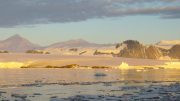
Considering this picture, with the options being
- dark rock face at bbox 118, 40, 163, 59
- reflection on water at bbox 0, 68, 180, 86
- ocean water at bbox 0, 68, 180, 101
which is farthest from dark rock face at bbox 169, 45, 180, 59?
ocean water at bbox 0, 68, 180, 101

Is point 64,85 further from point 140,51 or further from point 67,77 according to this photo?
point 140,51

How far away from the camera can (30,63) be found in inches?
2207

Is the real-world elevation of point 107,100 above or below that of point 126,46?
below

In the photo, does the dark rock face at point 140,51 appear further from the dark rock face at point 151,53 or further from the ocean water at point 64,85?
the ocean water at point 64,85

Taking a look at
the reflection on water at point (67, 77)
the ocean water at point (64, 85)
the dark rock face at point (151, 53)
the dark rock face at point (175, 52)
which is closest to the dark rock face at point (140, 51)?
the dark rock face at point (151, 53)

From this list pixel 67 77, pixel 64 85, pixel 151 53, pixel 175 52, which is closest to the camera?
pixel 64 85

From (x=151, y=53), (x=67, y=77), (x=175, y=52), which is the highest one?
(x=175, y=52)

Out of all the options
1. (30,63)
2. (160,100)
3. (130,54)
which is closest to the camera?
(160,100)

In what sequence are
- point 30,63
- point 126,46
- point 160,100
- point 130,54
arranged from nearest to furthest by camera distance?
point 160,100 → point 30,63 → point 130,54 → point 126,46

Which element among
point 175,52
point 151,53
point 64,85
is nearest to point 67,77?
point 64,85

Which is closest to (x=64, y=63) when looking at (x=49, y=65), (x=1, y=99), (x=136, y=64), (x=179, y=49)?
(x=49, y=65)

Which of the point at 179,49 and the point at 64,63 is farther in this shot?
the point at 179,49

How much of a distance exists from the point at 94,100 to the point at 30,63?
144ft

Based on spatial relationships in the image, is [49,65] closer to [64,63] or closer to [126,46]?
[64,63]
